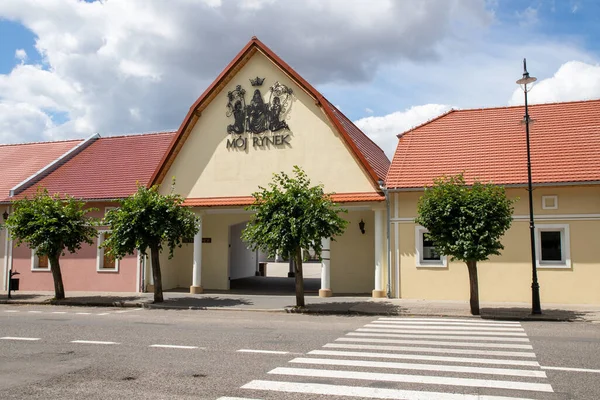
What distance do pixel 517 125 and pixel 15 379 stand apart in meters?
19.9

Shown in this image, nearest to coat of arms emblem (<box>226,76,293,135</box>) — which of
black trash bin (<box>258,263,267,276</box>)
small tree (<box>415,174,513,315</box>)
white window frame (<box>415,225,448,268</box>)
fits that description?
white window frame (<box>415,225,448,268</box>)

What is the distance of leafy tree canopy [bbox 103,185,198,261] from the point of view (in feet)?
61.3

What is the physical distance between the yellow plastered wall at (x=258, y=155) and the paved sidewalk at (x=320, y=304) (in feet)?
14.4

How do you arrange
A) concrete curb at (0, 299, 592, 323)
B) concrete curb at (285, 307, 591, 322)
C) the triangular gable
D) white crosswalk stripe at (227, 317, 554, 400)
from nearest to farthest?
1. white crosswalk stripe at (227, 317, 554, 400)
2. concrete curb at (285, 307, 591, 322)
3. concrete curb at (0, 299, 592, 323)
4. the triangular gable

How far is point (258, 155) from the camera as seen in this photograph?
2180 centimetres

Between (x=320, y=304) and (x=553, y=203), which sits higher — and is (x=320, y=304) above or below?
below

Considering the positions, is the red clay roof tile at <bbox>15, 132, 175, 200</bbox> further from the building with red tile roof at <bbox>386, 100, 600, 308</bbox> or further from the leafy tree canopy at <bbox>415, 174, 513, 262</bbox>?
the leafy tree canopy at <bbox>415, 174, 513, 262</bbox>

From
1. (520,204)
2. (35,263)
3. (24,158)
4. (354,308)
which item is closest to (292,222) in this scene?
(354,308)

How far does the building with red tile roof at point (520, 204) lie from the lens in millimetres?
17750

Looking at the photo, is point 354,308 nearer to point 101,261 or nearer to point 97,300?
point 97,300

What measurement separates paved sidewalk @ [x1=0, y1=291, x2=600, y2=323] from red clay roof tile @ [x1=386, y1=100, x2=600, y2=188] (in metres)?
4.35

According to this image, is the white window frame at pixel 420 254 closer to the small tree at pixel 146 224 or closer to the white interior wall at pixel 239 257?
the small tree at pixel 146 224

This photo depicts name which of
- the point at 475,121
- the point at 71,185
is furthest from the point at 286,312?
the point at 71,185

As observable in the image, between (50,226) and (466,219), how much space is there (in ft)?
49.3
